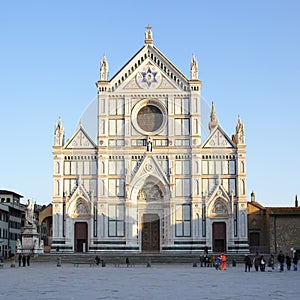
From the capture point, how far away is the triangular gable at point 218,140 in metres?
53.8

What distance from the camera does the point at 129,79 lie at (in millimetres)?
55062

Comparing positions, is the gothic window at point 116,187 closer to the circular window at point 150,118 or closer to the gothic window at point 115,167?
the gothic window at point 115,167

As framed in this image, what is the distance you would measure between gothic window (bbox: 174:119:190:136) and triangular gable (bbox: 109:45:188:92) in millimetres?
2974

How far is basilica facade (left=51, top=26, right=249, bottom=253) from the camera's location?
52.8 meters

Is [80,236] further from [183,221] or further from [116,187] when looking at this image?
[183,221]

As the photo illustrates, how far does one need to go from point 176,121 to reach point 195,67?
5.38 m

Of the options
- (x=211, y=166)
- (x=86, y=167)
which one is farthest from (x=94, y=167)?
(x=211, y=166)

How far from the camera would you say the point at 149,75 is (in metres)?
55.0

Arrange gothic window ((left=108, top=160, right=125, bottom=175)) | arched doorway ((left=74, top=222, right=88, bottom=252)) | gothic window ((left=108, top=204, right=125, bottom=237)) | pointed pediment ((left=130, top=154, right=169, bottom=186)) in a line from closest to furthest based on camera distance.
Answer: gothic window ((left=108, top=204, right=125, bottom=237)) → pointed pediment ((left=130, top=154, right=169, bottom=186)) → arched doorway ((left=74, top=222, right=88, bottom=252)) → gothic window ((left=108, top=160, right=125, bottom=175))

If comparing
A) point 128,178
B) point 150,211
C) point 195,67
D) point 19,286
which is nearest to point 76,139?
point 128,178

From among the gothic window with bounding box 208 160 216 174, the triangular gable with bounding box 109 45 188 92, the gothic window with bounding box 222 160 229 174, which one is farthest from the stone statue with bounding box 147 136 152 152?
the gothic window with bounding box 222 160 229 174

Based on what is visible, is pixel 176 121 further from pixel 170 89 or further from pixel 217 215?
pixel 217 215

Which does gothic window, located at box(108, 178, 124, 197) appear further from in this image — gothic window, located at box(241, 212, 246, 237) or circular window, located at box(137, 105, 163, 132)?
gothic window, located at box(241, 212, 246, 237)

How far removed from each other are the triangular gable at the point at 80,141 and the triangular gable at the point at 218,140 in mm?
10240
